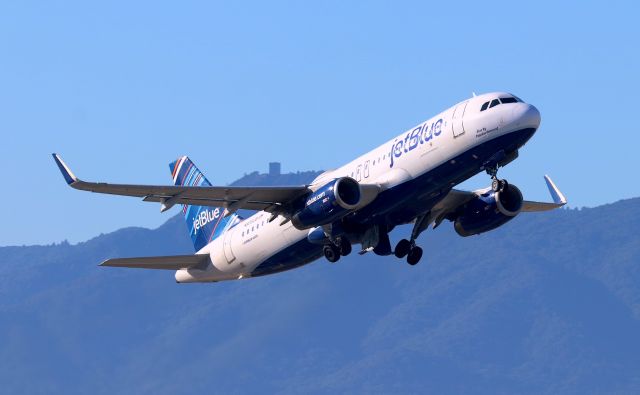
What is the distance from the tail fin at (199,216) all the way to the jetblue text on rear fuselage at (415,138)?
1288 cm

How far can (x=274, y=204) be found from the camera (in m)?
60.0

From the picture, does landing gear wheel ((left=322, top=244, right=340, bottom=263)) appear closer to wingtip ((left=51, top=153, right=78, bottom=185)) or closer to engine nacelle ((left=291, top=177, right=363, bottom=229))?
engine nacelle ((left=291, top=177, right=363, bottom=229))

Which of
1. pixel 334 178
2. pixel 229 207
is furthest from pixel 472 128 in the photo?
pixel 229 207

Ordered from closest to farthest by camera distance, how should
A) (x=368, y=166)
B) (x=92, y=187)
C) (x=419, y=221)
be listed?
(x=92, y=187) → (x=368, y=166) → (x=419, y=221)

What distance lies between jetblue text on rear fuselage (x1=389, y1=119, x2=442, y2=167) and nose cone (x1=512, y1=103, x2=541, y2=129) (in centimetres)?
316

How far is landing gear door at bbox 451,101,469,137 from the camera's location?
179ft

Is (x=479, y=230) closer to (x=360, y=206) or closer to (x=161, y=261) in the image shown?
(x=360, y=206)

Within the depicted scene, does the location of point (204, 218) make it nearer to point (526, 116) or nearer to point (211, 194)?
point (211, 194)

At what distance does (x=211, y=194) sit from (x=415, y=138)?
29.3ft

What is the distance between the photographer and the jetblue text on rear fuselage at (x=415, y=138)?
5536 cm

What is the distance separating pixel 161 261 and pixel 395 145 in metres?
13.7

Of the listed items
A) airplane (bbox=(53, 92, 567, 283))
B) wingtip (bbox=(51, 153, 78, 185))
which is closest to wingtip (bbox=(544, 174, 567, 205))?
airplane (bbox=(53, 92, 567, 283))

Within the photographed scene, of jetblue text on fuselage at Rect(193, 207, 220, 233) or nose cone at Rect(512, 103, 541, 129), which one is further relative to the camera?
jetblue text on fuselage at Rect(193, 207, 220, 233)

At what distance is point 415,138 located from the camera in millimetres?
55906
